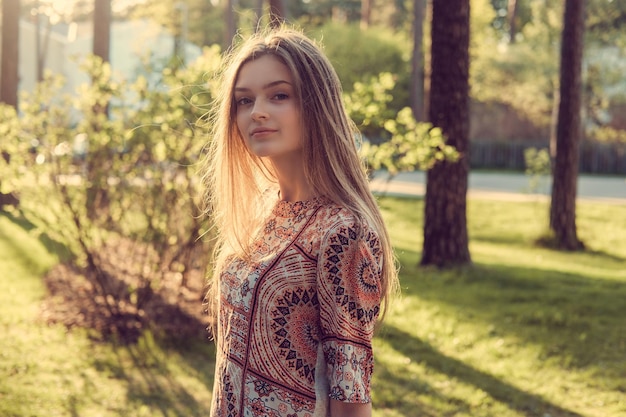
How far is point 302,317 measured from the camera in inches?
77.9

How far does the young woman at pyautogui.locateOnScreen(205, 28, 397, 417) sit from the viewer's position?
1894 mm

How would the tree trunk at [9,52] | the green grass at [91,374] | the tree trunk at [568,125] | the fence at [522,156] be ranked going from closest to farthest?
the green grass at [91,374]
the tree trunk at [568,125]
the tree trunk at [9,52]
the fence at [522,156]

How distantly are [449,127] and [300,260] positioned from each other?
285 inches

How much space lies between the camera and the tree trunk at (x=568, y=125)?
11.9m

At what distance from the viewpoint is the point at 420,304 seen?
8.12 meters

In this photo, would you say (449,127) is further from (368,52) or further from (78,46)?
(78,46)

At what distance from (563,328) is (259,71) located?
5.93 meters

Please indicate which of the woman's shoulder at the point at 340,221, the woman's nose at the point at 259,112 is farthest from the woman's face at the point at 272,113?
the woman's shoulder at the point at 340,221

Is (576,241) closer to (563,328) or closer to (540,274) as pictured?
(540,274)

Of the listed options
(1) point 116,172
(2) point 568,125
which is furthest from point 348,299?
(2) point 568,125

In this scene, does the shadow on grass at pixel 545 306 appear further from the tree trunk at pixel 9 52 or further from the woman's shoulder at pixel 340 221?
the tree trunk at pixel 9 52

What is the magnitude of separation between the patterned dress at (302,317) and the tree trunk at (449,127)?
698 cm

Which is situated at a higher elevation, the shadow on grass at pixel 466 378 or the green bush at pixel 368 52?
the green bush at pixel 368 52

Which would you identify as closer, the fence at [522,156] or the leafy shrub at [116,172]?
the leafy shrub at [116,172]
